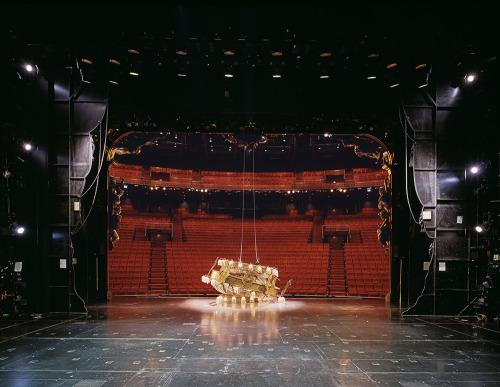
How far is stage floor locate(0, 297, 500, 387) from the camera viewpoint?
318 centimetres

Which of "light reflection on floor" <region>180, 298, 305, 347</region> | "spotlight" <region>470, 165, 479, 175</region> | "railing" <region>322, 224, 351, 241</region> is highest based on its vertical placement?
"spotlight" <region>470, 165, 479, 175</region>

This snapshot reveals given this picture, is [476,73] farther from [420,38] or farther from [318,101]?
[318,101]

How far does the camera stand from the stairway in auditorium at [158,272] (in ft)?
37.2

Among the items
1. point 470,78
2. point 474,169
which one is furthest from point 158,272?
point 470,78

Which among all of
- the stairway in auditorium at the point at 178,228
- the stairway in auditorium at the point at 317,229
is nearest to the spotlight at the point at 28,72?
the stairway in auditorium at the point at 178,228

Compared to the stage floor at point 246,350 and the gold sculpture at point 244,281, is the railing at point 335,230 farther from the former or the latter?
the stage floor at point 246,350

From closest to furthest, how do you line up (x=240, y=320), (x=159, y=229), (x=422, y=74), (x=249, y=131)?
(x=240, y=320), (x=422, y=74), (x=249, y=131), (x=159, y=229)

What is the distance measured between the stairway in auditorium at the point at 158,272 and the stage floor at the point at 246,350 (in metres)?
4.54

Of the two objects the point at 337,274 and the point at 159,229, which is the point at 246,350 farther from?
the point at 159,229

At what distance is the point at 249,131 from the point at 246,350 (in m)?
4.97

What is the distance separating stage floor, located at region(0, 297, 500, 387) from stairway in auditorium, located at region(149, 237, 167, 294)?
454 cm

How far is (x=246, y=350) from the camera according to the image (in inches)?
161

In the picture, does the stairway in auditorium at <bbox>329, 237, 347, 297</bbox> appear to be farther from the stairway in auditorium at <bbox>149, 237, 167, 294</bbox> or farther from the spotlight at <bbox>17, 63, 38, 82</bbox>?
the spotlight at <bbox>17, 63, 38, 82</bbox>

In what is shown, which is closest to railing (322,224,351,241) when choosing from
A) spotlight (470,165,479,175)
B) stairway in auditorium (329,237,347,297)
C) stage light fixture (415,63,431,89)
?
stairway in auditorium (329,237,347,297)
